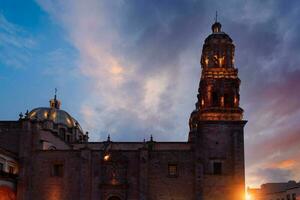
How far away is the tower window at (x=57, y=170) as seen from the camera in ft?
143

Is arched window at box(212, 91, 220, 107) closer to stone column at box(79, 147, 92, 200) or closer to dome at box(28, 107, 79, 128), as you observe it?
stone column at box(79, 147, 92, 200)

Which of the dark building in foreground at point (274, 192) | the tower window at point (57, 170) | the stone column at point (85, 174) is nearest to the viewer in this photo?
the stone column at point (85, 174)

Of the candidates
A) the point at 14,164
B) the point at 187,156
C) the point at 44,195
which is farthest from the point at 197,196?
the point at 14,164

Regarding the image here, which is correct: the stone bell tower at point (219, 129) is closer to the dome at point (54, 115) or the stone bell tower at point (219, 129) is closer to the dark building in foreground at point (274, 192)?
the dome at point (54, 115)

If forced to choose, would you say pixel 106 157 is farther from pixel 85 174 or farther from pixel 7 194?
pixel 7 194

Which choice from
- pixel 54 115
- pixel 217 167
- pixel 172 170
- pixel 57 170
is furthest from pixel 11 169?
pixel 217 167

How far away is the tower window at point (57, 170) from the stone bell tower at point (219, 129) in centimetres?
1207

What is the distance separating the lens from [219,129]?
42.5m

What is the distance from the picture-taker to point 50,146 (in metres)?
47.7

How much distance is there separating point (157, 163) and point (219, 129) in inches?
245

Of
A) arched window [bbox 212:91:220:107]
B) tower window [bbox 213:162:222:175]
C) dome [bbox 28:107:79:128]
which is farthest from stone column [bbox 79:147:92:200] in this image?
dome [bbox 28:107:79:128]

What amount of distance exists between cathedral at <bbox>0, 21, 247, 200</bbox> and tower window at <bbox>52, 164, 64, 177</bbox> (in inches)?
3.5

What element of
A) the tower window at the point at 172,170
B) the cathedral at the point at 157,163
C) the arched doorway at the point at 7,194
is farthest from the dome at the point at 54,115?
the tower window at the point at 172,170

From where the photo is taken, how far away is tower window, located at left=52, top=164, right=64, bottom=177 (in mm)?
43531
